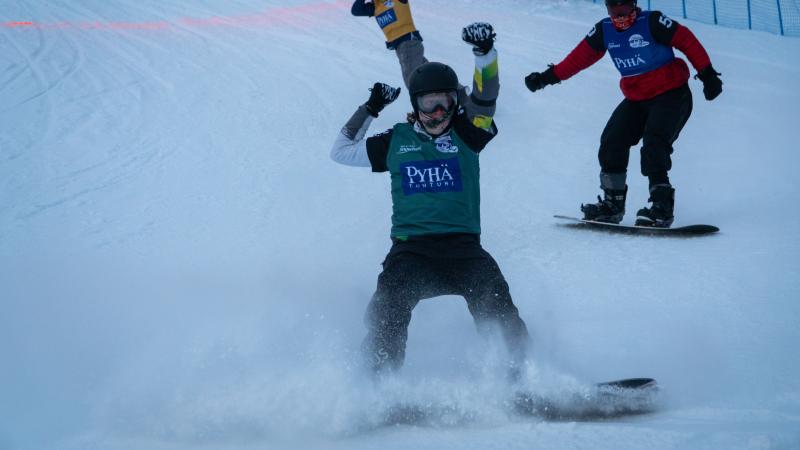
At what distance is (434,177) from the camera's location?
3.64 metres

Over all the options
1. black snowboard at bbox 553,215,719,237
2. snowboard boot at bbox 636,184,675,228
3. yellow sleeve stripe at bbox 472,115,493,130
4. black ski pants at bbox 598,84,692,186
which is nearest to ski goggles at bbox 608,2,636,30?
black ski pants at bbox 598,84,692,186

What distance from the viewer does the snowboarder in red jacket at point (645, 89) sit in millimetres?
5098

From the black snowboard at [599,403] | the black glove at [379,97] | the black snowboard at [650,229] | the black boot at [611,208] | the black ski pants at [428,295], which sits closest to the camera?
the black snowboard at [599,403]

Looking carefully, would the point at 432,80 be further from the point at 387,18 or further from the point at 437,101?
the point at 387,18

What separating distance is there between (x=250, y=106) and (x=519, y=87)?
3.88 m

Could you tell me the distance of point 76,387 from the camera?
327 centimetres

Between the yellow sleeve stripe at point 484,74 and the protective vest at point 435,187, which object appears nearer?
the protective vest at point 435,187

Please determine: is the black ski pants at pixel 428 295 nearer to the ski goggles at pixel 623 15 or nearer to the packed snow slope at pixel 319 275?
the packed snow slope at pixel 319 275

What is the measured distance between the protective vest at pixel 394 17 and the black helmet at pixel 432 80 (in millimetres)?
4758

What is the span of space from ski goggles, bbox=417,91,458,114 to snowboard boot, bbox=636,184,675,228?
7.49 feet

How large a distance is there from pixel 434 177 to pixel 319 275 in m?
1.50

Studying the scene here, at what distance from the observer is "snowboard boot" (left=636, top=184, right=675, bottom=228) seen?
5.23 m

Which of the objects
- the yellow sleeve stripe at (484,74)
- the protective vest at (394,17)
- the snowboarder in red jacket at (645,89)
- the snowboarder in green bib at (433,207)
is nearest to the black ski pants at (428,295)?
the snowboarder in green bib at (433,207)

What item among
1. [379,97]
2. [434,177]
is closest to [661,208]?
[434,177]
